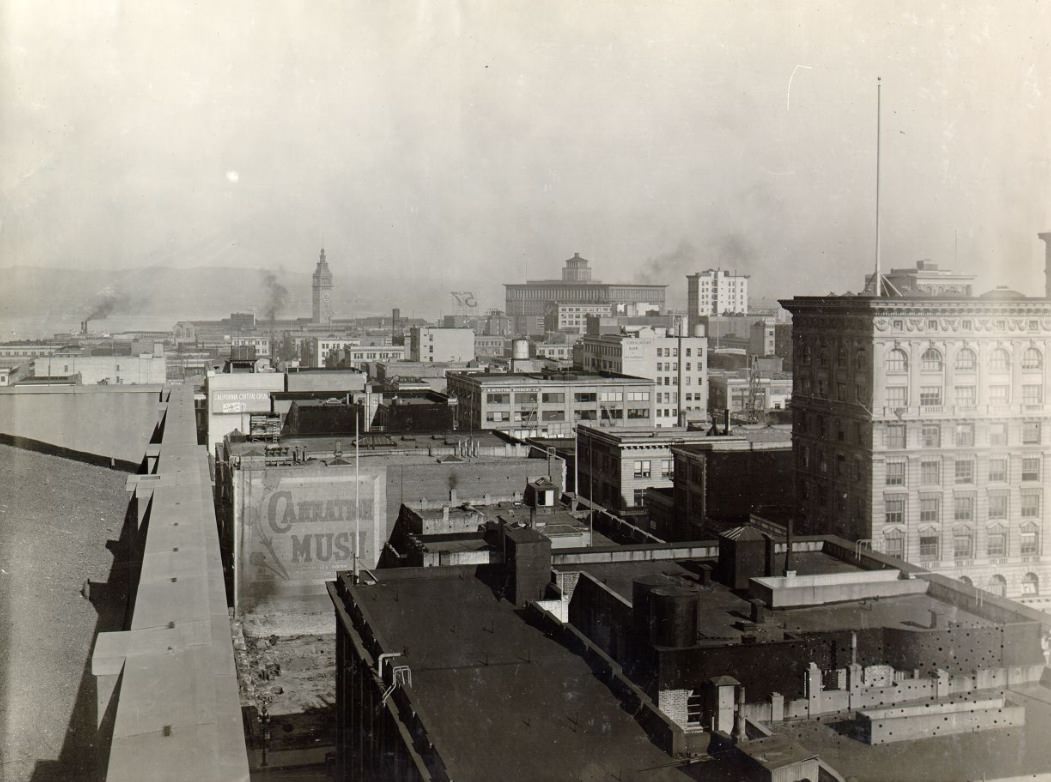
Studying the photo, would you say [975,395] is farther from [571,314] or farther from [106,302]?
[571,314]

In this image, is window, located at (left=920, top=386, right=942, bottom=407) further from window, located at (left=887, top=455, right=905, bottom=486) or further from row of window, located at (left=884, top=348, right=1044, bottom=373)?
window, located at (left=887, top=455, right=905, bottom=486)

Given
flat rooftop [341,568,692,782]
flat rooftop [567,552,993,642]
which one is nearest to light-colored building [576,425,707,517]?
Answer: flat rooftop [567,552,993,642]

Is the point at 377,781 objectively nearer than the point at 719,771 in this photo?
No

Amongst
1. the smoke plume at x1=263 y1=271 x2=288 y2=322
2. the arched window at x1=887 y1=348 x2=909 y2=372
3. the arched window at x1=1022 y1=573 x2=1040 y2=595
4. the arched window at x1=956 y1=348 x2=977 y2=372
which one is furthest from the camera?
the smoke plume at x1=263 y1=271 x2=288 y2=322

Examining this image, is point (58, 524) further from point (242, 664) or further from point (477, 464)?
point (477, 464)

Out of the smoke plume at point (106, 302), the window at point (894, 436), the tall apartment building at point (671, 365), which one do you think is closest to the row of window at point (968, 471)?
the window at point (894, 436)

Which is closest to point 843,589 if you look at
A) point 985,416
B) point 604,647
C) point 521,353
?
point 604,647
